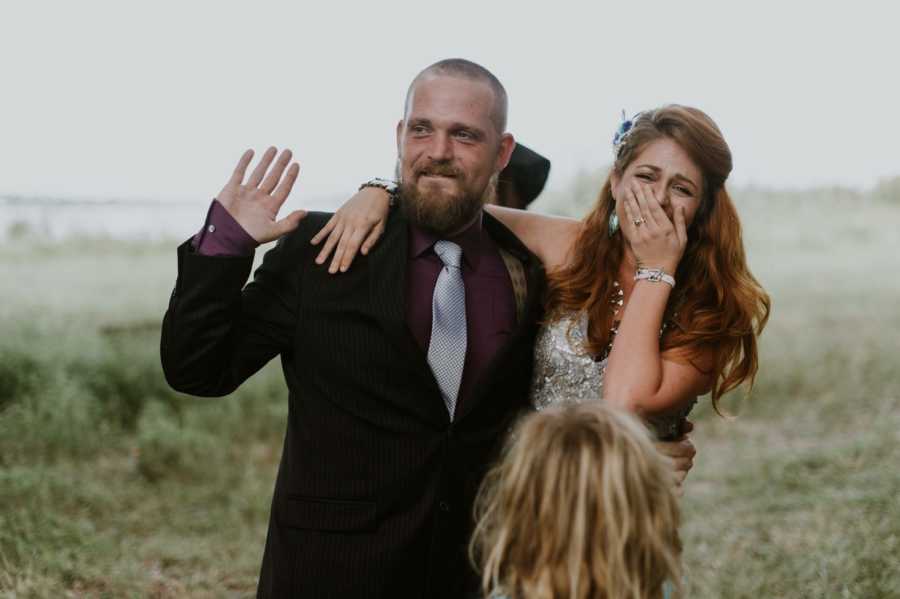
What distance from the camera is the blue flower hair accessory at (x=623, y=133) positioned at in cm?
271

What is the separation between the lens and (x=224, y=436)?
700 cm

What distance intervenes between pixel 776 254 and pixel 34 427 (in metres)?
7.09

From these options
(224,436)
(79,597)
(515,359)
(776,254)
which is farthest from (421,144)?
(776,254)

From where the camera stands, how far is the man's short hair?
261 centimetres

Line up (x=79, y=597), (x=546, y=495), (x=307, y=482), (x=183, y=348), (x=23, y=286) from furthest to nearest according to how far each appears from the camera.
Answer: (x=23, y=286) → (x=79, y=597) → (x=307, y=482) → (x=183, y=348) → (x=546, y=495)

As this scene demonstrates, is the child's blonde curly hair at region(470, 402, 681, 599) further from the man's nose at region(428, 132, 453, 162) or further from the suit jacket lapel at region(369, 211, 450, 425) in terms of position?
the man's nose at region(428, 132, 453, 162)

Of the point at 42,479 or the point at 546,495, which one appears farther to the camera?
the point at 42,479

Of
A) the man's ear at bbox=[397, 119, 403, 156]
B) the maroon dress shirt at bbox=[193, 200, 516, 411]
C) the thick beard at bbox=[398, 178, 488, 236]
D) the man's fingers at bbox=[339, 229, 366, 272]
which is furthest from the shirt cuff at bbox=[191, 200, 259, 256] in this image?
the man's ear at bbox=[397, 119, 403, 156]

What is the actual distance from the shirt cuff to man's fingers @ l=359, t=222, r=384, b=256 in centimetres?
27

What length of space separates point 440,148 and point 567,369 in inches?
25.6

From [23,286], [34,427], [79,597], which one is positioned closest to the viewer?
[79,597]

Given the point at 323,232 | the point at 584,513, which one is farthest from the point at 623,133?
the point at 584,513

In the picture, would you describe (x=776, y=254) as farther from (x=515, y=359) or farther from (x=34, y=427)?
(x=515, y=359)

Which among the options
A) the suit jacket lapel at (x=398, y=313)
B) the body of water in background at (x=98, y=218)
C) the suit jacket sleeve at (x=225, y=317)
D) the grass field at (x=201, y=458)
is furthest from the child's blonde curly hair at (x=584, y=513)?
the body of water in background at (x=98, y=218)
